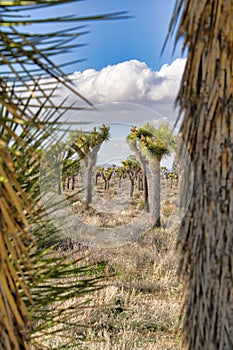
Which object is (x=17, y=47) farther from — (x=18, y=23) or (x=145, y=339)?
(x=145, y=339)

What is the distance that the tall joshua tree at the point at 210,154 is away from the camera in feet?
6.68

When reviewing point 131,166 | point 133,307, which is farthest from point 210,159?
point 131,166

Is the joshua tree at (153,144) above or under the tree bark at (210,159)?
above

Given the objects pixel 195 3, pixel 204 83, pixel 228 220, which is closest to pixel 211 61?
pixel 204 83

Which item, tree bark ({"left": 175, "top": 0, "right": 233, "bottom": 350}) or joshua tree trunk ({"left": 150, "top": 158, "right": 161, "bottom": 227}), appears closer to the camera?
tree bark ({"left": 175, "top": 0, "right": 233, "bottom": 350})

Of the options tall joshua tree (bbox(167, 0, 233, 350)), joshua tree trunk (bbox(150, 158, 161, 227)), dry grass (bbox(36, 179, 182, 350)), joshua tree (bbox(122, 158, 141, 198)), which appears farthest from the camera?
joshua tree (bbox(122, 158, 141, 198))

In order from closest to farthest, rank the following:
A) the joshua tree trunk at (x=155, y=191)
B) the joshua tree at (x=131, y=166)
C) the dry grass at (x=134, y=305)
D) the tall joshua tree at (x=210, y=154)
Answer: the tall joshua tree at (x=210, y=154)
the dry grass at (x=134, y=305)
the joshua tree trunk at (x=155, y=191)
the joshua tree at (x=131, y=166)

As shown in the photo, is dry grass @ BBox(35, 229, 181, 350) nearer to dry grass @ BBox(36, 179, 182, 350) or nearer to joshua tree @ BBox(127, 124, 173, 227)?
dry grass @ BBox(36, 179, 182, 350)

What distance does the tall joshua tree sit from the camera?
204 centimetres

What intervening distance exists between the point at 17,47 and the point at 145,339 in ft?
15.0

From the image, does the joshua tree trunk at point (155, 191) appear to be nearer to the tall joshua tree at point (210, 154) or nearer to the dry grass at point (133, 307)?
the dry grass at point (133, 307)

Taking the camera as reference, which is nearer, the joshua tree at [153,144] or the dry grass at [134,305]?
the dry grass at [134,305]

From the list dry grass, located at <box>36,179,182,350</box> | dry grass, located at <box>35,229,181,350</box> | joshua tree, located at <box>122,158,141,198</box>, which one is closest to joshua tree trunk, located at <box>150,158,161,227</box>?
dry grass, located at <box>36,179,182,350</box>

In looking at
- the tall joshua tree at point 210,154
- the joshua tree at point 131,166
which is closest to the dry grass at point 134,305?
the tall joshua tree at point 210,154
